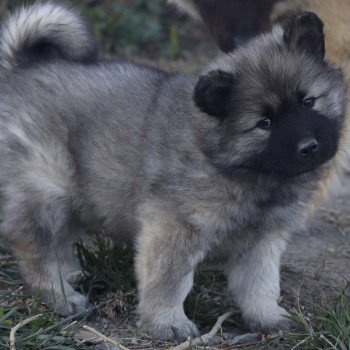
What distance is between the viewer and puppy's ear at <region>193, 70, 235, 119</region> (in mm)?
3850

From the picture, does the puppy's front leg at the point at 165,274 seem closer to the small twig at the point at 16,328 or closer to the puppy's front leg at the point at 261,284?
the puppy's front leg at the point at 261,284

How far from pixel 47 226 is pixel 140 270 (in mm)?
551

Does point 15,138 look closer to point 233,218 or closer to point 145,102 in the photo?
point 145,102

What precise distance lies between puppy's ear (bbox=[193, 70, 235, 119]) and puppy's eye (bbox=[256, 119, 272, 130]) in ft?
0.59

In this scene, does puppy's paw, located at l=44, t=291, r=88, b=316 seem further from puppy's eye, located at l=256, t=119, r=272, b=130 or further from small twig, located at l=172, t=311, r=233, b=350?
puppy's eye, located at l=256, t=119, r=272, b=130

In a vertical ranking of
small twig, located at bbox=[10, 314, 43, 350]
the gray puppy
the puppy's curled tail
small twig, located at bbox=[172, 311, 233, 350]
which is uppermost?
the puppy's curled tail

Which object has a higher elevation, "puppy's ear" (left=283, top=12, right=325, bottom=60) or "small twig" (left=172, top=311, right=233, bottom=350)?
"puppy's ear" (left=283, top=12, right=325, bottom=60)

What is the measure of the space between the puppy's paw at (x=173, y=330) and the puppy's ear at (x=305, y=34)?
1352mm

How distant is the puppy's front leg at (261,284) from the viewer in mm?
4320

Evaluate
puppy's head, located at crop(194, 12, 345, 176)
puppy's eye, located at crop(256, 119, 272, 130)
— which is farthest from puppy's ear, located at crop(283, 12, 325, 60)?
puppy's eye, located at crop(256, 119, 272, 130)

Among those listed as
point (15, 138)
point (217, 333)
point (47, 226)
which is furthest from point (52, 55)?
point (217, 333)

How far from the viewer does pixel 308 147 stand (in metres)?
3.72

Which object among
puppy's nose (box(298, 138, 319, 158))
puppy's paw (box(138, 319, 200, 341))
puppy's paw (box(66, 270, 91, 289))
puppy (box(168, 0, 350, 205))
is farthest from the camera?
puppy (box(168, 0, 350, 205))

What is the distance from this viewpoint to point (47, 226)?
4.42 m
